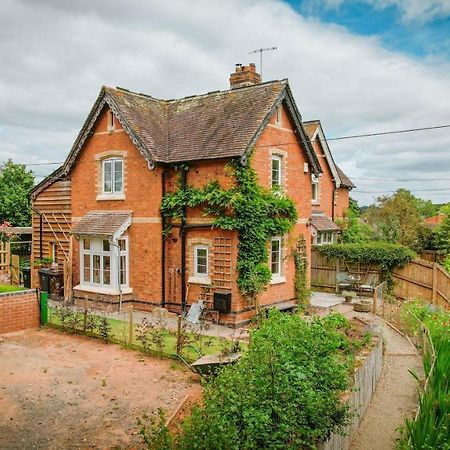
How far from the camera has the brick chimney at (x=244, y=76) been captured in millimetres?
20984

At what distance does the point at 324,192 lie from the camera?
31.4 metres

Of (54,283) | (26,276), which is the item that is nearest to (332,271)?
(54,283)

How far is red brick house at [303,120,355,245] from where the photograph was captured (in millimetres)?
29270

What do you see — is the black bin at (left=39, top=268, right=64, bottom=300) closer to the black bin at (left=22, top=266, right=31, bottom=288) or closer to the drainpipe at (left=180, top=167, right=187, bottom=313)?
the black bin at (left=22, top=266, right=31, bottom=288)

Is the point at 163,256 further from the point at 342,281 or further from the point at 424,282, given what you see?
the point at 424,282

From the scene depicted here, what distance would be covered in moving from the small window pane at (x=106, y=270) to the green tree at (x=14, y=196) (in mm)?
17232

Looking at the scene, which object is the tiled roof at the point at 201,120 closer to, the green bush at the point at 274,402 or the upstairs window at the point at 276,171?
the upstairs window at the point at 276,171

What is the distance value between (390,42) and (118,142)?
12176 mm

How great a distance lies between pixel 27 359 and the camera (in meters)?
13.0

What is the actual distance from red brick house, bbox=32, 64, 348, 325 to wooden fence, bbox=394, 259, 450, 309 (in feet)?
19.8

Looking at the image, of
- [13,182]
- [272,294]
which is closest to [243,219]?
[272,294]

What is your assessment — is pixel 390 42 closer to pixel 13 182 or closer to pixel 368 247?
pixel 368 247

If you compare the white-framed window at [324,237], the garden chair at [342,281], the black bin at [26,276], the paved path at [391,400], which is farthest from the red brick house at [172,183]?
the white-framed window at [324,237]

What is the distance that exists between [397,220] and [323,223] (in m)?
7.35
